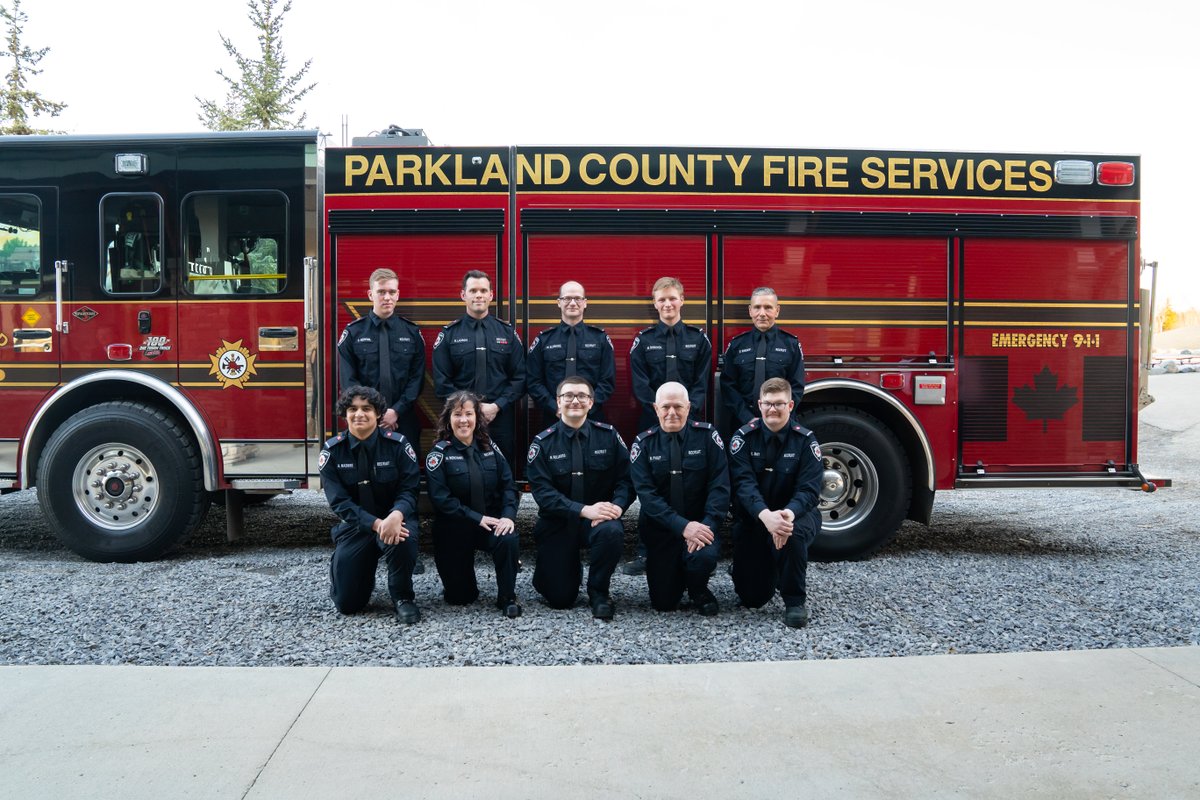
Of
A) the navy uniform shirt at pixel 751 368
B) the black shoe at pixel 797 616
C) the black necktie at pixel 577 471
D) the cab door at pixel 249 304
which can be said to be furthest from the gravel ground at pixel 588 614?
the navy uniform shirt at pixel 751 368

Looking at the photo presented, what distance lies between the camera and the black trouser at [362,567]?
454 centimetres

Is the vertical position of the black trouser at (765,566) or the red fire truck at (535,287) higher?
the red fire truck at (535,287)

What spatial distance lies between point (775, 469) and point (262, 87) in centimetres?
2653

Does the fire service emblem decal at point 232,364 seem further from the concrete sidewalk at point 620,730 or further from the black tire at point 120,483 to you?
the concrete sidewalk at point 620,730

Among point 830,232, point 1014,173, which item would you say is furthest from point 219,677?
point 1014,173

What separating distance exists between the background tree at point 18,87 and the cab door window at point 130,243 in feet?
81.7

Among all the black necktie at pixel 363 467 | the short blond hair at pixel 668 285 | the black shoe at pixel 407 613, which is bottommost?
the black shoe at pixel 407 613

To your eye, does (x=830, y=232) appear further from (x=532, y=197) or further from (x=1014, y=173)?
(x=532, y=197)

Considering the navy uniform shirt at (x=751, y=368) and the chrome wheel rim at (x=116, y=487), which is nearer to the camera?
the navy uniform shirt at (x=751, y=368)

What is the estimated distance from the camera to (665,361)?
5.53 metres

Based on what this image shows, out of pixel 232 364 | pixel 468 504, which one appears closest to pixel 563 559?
pixel 468 504

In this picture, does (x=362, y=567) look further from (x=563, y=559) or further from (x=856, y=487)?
Result: (x=856, y=487)

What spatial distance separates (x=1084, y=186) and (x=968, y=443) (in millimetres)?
1867

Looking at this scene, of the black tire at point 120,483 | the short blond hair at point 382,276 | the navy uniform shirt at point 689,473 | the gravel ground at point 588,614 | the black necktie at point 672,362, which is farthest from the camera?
the black tire at point 120,483
